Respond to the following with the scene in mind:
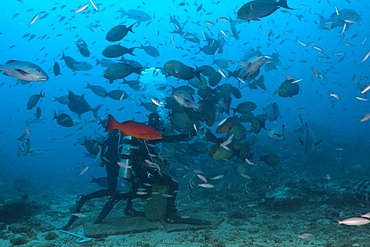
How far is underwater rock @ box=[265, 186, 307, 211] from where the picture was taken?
6133 mm

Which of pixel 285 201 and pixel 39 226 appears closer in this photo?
pixel 39 226

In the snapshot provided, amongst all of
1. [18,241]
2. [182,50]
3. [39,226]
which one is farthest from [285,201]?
[182,50]

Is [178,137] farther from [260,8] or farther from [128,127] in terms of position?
[260,8]

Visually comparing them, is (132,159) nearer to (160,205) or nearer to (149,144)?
(149,144)

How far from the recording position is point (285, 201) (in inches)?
244

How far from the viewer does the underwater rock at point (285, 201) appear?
241 inches

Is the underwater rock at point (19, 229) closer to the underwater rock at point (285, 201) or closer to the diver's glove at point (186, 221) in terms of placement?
the diver's glove at point (186, 221)

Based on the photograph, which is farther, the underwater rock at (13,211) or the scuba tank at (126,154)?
the underwater rock at (13,211)

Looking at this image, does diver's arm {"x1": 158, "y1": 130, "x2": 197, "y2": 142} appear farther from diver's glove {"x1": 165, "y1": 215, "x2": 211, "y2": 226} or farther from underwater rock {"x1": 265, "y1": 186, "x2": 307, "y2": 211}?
underwater rock {"x1": 265, "y1": 186, "x2": 307, "y2": 211}

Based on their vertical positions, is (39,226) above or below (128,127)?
below

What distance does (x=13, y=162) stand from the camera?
30703 millimetres

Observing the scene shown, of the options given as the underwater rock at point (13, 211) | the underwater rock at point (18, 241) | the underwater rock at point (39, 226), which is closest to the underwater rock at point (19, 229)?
the underwater rock at point (39, 226)

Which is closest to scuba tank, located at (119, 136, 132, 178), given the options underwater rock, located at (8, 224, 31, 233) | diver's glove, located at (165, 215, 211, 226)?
diver's glove, located at (165, 215, 211, 226)

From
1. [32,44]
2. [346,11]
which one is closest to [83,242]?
[346,11]
